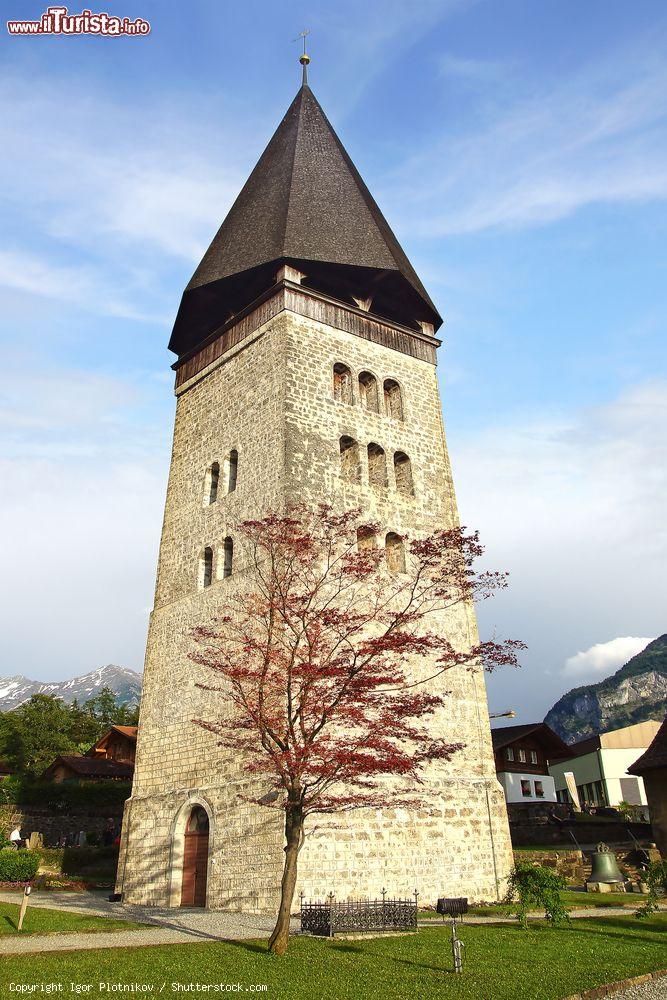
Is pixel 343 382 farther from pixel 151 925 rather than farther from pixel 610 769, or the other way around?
pixel 610 769

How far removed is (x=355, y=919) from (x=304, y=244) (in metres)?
17.9

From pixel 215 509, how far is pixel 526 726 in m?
21.9

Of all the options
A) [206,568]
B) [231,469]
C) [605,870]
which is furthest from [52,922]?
[605,870]

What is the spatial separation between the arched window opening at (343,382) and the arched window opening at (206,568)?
19.2 feet

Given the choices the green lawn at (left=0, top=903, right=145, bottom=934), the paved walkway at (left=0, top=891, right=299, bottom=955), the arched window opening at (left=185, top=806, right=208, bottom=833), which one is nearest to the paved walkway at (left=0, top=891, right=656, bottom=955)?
the paved walkway at (left=0, top=891, right=299, bottom=955)

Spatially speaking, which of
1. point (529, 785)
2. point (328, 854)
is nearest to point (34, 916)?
point (328, 854)

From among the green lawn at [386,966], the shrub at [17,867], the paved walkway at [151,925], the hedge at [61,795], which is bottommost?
the green lawn at [386,966]

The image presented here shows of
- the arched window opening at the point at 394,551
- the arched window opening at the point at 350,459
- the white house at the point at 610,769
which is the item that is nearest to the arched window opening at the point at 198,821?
the arched window opening at the point at 394,551

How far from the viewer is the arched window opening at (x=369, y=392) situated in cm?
2225

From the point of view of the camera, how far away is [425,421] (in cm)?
2333

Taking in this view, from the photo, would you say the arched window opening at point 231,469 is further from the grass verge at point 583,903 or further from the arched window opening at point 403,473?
the grass verge at point 583,903

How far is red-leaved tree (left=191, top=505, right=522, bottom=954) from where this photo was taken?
38.7ft

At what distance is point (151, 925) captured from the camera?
13.7m

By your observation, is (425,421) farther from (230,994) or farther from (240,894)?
(230,994)
